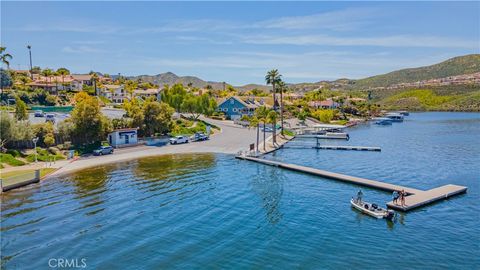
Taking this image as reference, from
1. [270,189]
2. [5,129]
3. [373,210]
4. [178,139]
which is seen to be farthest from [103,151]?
[373,210]

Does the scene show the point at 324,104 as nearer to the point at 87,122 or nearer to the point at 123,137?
the point at 123,137

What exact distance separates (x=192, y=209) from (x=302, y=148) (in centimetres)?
3924

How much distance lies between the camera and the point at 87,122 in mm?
56594

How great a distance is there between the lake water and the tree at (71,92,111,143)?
39.6 ft

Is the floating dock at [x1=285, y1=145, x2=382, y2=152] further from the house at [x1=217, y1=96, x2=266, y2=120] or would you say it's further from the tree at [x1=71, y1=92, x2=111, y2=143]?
the house at [x1=217, y1=96, x2=266, y2=120]

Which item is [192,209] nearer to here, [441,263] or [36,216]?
[36,216]

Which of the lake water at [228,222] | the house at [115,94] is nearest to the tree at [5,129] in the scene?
the lake water at [228,222]

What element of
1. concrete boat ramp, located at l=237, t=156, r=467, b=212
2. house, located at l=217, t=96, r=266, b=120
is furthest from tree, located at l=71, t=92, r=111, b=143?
house, located at l=217, t=96, r=266, b=120

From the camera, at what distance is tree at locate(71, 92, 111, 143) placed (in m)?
56.3

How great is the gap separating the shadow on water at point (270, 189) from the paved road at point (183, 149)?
45.7 feet

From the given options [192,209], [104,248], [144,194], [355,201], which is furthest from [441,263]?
[144,194]

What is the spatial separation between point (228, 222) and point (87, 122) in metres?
37.3

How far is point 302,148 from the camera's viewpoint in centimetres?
6731

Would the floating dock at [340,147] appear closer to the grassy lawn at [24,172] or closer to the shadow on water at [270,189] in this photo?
the shadow on water at [270,189]
